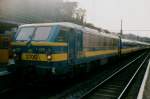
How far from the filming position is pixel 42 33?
10.8 metres

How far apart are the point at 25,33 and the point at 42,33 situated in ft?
2.79

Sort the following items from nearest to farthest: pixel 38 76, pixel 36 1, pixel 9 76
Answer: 1. pixel 38 76
2. pixel 9 76
3. pixel 36 1

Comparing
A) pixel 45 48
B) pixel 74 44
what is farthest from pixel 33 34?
pixel 74 44

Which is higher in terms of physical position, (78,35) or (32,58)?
(78,35)

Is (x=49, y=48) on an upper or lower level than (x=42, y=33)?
lower

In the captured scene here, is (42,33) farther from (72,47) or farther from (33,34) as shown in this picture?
(72,47)

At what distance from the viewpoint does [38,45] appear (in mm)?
10188

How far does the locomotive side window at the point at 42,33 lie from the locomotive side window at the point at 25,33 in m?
0.26

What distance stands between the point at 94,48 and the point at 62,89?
17.0 feet

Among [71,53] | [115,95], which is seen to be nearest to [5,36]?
[71,53]

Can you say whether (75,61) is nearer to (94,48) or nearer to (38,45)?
(38,45)

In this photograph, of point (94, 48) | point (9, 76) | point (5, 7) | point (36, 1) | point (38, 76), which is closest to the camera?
point (38, 76)

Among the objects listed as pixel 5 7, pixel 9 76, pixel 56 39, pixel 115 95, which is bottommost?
pixel 115 95

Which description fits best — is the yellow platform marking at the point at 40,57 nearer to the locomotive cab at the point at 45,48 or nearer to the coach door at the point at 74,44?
the locomotive cab at the point at 45,48
